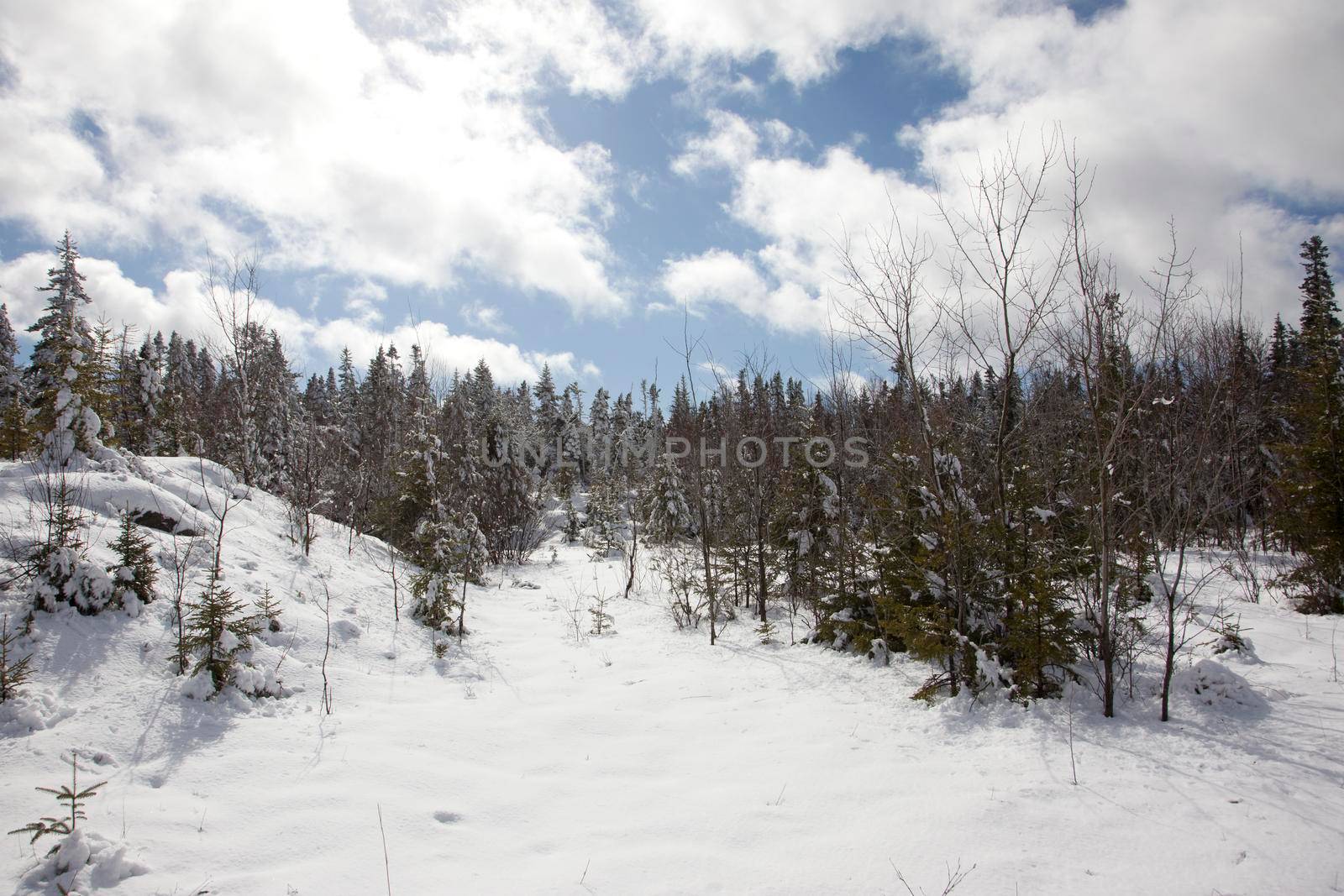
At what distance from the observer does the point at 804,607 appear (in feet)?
47.3

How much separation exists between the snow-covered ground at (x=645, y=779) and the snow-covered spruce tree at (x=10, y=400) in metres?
7.35

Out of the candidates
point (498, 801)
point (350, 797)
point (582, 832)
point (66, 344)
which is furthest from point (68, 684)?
point (66, 344)

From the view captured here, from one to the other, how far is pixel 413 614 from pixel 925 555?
9.53 metres

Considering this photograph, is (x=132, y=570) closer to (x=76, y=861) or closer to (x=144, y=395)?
(x=76, y=861)

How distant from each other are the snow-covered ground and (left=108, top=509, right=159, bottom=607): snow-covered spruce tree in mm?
244

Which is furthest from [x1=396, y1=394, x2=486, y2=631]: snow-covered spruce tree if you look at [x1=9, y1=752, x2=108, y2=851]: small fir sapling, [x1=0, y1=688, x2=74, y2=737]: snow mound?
[x1=9, y1=752, x2=108, y2=851]: small fir sapling

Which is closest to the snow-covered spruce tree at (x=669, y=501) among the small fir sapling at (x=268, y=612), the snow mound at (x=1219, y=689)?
the small fir sapling at (x=268, y=612)

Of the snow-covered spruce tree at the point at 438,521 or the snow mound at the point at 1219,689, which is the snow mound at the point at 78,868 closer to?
the snow-covered spruce tree at the point at 438,521

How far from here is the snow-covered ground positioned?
13.3 ft

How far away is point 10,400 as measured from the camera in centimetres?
2791

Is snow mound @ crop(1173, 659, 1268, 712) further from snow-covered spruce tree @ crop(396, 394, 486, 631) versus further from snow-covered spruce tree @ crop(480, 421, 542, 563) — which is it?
snow-covered spruce tree @ crop(480, 421, 542, 563)

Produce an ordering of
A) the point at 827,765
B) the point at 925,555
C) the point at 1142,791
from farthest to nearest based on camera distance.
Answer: the point at 925,555, the point at 827,765, the point at 1142,791

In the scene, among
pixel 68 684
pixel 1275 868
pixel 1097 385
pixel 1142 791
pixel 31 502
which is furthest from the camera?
pixel 31 502

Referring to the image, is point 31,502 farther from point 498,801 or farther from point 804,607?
point 804,607
